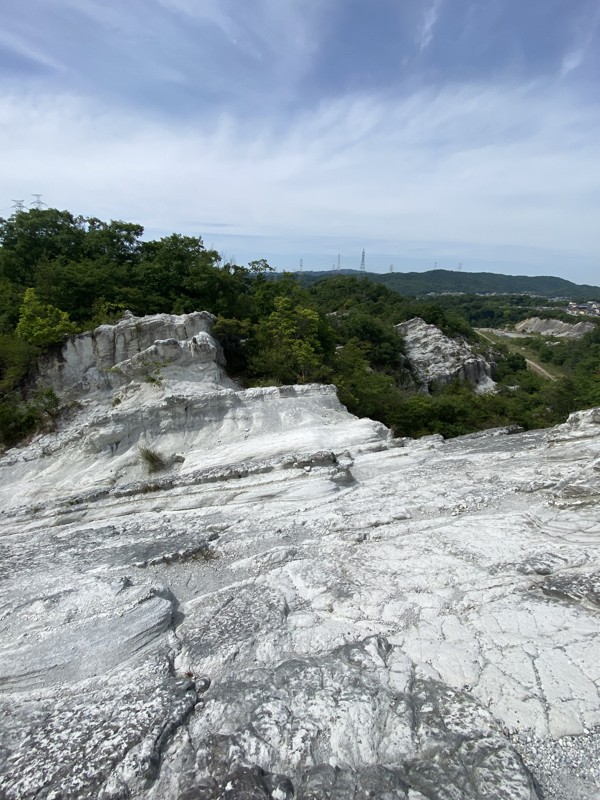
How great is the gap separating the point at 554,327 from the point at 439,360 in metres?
76.6

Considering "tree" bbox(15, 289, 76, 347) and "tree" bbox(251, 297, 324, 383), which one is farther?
"tree" bbox(251, 297, 324, 383)

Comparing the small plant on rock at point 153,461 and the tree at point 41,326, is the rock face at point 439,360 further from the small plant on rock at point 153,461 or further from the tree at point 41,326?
the small plant on rock at point 153,461

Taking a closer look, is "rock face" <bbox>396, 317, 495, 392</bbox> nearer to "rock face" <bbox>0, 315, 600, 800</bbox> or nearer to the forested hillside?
the forested hillside

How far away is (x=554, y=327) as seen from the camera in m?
108

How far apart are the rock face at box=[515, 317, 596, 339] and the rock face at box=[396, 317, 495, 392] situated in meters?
56.8

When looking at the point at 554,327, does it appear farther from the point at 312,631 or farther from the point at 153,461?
the point at 312,631

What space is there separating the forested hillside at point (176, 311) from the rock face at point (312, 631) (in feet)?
26.4

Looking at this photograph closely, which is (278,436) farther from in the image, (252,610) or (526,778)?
(526,778)

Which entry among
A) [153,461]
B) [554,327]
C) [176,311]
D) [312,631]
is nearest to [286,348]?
[176,311]

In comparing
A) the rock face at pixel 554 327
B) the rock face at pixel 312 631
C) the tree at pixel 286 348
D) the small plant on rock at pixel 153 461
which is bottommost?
the rock face at pixel 554 327

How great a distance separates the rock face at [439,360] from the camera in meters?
45.8

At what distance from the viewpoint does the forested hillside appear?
63.0 feet

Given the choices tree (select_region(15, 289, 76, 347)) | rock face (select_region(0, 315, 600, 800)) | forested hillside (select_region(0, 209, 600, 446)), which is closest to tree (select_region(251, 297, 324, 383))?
forested hillside (select_region(0, 209, 600, 446))

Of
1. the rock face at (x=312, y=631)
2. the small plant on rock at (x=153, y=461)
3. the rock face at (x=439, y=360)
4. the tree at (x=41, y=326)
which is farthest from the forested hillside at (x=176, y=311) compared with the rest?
the rock face at (x=439, y=360)
